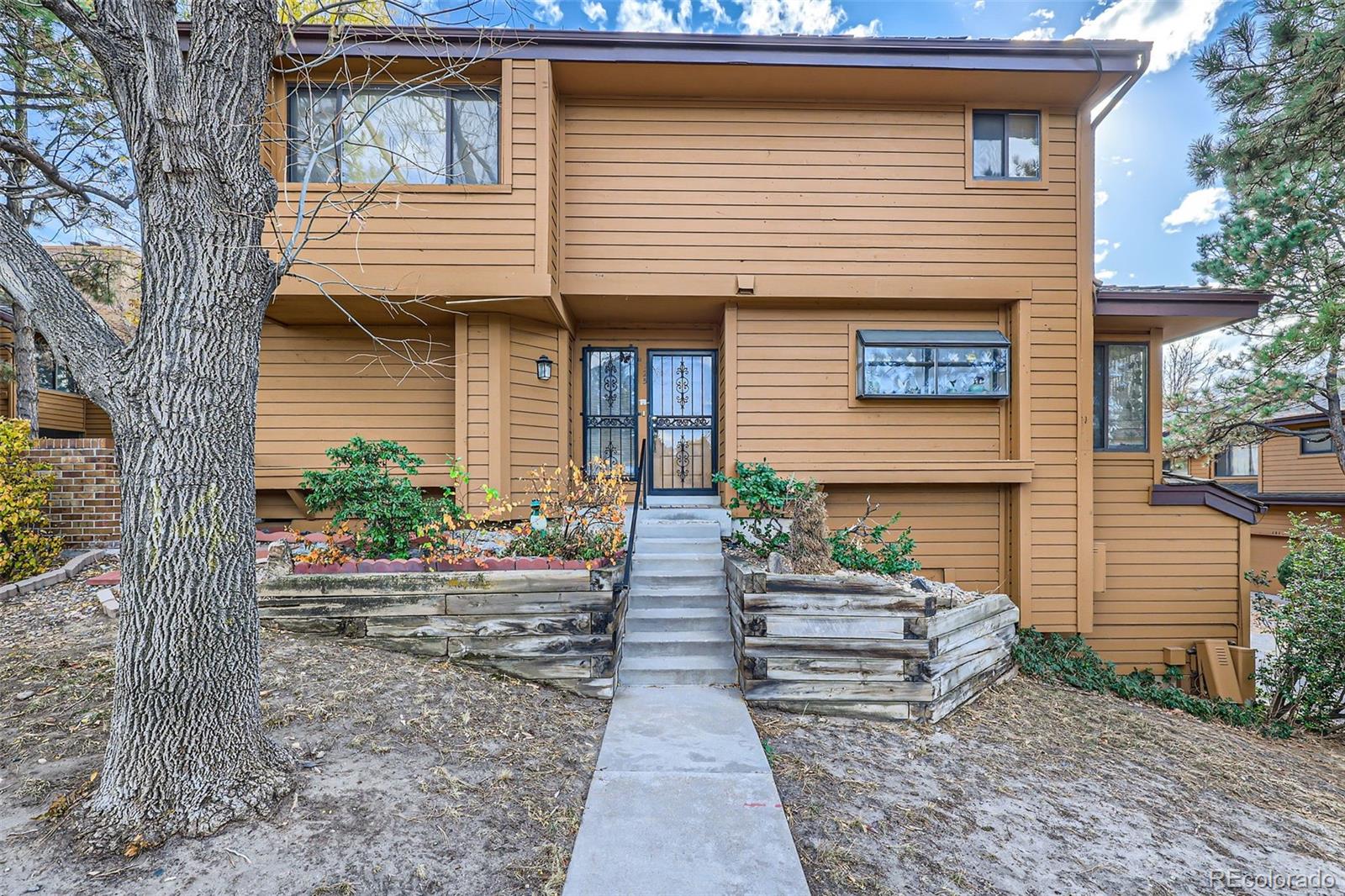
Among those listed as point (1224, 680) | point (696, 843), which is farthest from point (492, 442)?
point (1224, 680)

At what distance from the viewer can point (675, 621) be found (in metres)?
4.60

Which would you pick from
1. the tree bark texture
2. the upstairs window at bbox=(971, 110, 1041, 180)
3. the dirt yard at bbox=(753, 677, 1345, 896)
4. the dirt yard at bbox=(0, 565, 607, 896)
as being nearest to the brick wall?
the dirt yard at bbox=(0, 565, 607, 896)

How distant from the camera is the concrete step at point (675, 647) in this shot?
14.3 ft

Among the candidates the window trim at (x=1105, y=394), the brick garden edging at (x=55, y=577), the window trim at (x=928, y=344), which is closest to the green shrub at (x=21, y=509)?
the brick garden edging at (x=55, y=577)

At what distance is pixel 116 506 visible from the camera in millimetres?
5879

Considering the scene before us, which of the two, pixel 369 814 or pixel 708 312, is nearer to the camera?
pixel 369 814

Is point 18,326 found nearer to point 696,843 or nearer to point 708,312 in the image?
point 708,312

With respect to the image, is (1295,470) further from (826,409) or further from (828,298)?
(828,298)

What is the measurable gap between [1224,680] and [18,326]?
1807cm

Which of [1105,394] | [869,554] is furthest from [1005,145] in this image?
[869,554]

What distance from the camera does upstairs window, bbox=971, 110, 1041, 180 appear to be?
6531 millimetres

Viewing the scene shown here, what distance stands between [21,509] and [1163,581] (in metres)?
12.2

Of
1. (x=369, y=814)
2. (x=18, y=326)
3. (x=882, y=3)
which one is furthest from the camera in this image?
(x=18, y=326)

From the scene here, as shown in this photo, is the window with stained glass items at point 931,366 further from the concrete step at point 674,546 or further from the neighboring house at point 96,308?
the neighboring house at point 96,308
